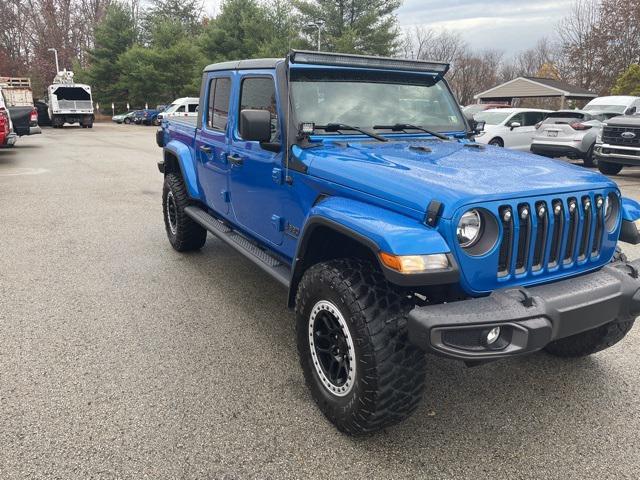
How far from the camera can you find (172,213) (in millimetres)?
6000

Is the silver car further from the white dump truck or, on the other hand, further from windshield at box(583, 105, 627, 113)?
the white dump truck

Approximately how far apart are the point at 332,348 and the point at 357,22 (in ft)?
118

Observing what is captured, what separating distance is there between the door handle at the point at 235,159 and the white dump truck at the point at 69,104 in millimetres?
30170

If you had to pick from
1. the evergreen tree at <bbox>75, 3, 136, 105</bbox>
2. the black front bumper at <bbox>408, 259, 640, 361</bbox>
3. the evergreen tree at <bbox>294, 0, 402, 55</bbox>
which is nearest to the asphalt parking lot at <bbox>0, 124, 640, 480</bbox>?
the black front bumper at <bbox>408, 259, 640, 361</bbox>

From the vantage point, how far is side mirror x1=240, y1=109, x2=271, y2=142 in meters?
3.17

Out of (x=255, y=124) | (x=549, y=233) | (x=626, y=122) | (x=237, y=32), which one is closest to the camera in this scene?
(x=549, y=233)

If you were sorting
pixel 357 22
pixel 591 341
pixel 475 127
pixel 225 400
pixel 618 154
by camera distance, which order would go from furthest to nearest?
1. pixel 357 22
2. pixel 618 154
3. pixel 475 127
4. pixel 591 341
5. pixel 225 400

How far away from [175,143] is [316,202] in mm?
3088

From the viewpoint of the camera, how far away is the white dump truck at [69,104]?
30.0 m

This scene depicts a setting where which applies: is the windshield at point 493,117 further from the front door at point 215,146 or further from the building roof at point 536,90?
the building roof at point 536,90

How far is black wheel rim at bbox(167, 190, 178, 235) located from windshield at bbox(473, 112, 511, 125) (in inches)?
452

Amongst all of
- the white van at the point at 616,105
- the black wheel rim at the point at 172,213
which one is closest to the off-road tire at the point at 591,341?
the black wheel rim at the point at 172,213

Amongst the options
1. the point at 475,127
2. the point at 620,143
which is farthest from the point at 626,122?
the point at 475,127

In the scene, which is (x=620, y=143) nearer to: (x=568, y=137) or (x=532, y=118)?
(x=568, y=137)
